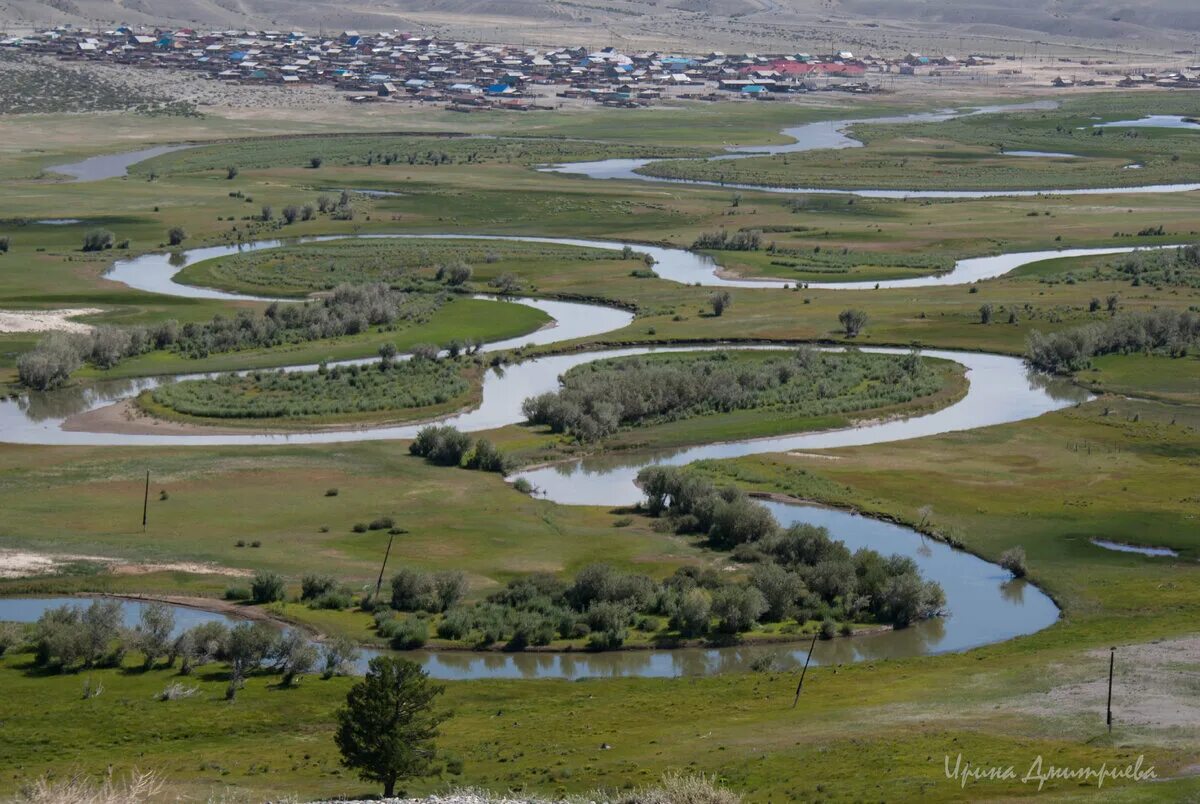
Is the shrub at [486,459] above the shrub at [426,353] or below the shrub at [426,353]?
above

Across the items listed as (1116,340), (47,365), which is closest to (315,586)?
(47,365)

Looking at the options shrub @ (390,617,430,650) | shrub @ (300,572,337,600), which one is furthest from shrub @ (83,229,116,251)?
shrub @ (390,617,430,650)

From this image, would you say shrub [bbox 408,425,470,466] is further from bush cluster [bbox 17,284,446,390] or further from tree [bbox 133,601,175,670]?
bush cluster [bbox 17,284,446,390]

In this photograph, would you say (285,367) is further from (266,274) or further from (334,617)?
(334,617)

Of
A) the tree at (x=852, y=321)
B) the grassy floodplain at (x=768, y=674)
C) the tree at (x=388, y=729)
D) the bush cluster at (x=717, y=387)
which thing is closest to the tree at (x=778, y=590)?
the grassy floodplain at (x=768, y=674)

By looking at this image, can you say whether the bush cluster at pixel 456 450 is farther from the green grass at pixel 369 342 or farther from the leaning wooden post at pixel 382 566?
the green grass at pixel 369 342
